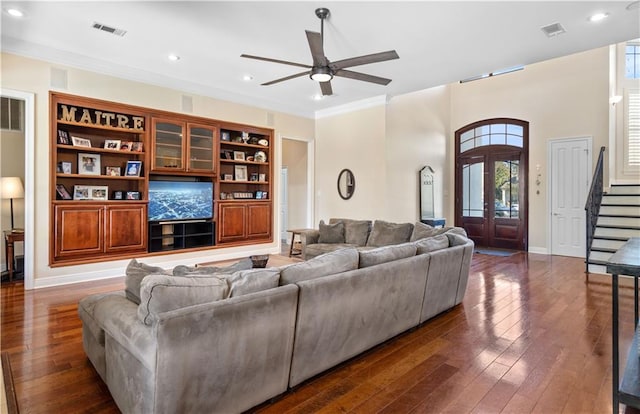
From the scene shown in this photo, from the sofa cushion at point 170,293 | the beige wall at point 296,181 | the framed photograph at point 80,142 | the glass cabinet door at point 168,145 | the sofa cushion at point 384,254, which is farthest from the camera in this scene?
the beige wall at point 296,181

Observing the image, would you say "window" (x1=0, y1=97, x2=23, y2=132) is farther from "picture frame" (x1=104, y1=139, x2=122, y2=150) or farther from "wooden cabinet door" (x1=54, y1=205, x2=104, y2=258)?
"wooden cabinet door" (x1=54, y1=205, x2=104, y2=258)

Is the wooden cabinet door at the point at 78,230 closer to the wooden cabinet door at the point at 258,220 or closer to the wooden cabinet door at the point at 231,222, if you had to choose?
the wooden cabinet door at the point at 231,222

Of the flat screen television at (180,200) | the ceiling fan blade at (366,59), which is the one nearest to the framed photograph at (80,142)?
the flat screen television at (180,200)

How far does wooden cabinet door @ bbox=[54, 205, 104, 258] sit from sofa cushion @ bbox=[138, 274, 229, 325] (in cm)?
409

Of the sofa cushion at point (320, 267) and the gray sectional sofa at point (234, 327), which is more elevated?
the sofa cushion at point (320, 267)

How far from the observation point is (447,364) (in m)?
2.59

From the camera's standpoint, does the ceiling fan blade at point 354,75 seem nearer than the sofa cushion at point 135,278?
No

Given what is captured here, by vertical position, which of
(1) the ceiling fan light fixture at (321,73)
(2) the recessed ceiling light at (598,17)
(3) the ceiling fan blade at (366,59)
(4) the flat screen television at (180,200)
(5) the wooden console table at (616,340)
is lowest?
(5) the wooden console table at (616,340)

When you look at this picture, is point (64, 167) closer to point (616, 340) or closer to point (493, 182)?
point (616, 340)

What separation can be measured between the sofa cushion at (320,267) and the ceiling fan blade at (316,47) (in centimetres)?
185

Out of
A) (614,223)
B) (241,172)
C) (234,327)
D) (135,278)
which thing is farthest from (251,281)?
(614,223)

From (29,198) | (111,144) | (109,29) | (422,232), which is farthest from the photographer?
(111,144)

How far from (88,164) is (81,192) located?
45 centimetres

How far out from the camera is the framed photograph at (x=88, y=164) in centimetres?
521
